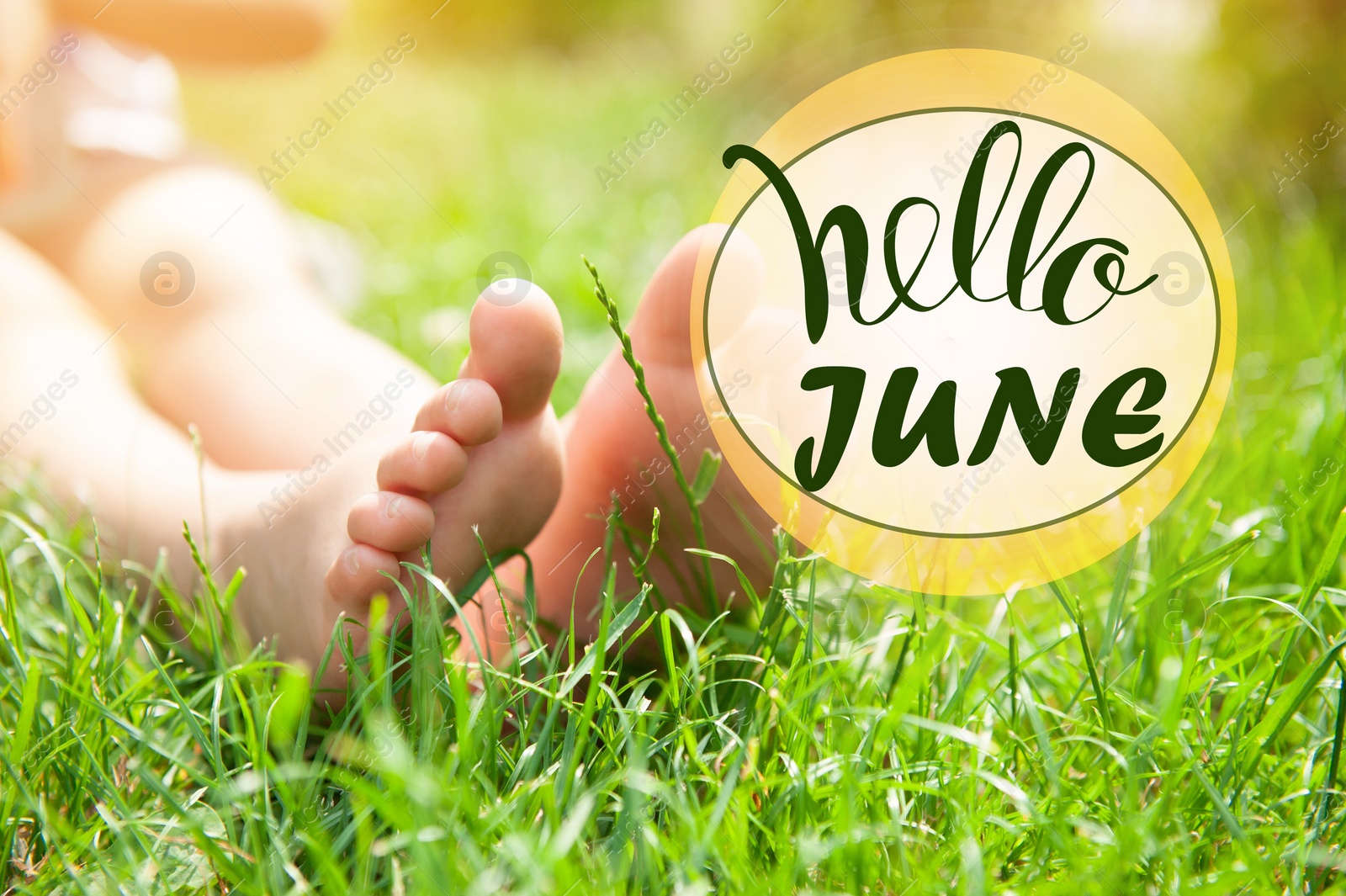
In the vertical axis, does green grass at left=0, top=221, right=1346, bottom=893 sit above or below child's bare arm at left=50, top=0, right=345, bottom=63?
below

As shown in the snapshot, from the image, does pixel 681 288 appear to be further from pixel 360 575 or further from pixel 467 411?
pixel 360 575

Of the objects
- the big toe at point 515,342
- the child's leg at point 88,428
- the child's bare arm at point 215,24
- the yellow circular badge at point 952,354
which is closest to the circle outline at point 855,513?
the yellow circular badge at point 952,354

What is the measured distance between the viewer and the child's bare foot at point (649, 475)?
79cm

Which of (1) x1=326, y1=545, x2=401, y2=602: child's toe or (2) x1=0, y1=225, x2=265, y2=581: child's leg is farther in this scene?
(2) x1=0, y1=225, x2=265, y2=581: child's leg

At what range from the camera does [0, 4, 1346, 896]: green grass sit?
0.60 meters

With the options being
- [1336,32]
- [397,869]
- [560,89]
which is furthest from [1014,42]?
[397,869]

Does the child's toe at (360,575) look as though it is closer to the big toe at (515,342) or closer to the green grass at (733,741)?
the green grass at (733,741)

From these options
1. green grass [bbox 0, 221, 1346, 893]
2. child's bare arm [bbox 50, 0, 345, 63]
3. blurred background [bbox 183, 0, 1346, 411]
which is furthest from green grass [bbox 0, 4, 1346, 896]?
child's bare arm [bbox 50, 0, 345, 63]

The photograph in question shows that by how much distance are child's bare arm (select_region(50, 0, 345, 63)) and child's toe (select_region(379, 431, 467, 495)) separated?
39.2 inches

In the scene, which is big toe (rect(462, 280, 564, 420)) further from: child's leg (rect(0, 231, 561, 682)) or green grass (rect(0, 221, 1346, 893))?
green grass (rect(0, 221, 1346, 893))

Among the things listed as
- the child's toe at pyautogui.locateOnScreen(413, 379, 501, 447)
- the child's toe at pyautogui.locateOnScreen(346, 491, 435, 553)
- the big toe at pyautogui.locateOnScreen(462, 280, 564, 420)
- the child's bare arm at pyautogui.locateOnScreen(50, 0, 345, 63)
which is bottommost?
the child's toe at pyautogui.locateOnScreen(346, 491, 435, 553)

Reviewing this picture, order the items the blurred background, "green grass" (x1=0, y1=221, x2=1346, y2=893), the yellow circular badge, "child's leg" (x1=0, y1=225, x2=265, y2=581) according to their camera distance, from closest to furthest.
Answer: "green grass" (x1=0, y1=221, x2=1346, y2=893) < the yellow circular badge < "child's leg" (x1=0, y1=225, x2=265, y2=581) < the blurred background

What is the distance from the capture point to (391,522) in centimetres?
73

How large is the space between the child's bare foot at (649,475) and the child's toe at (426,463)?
0.13 meters
